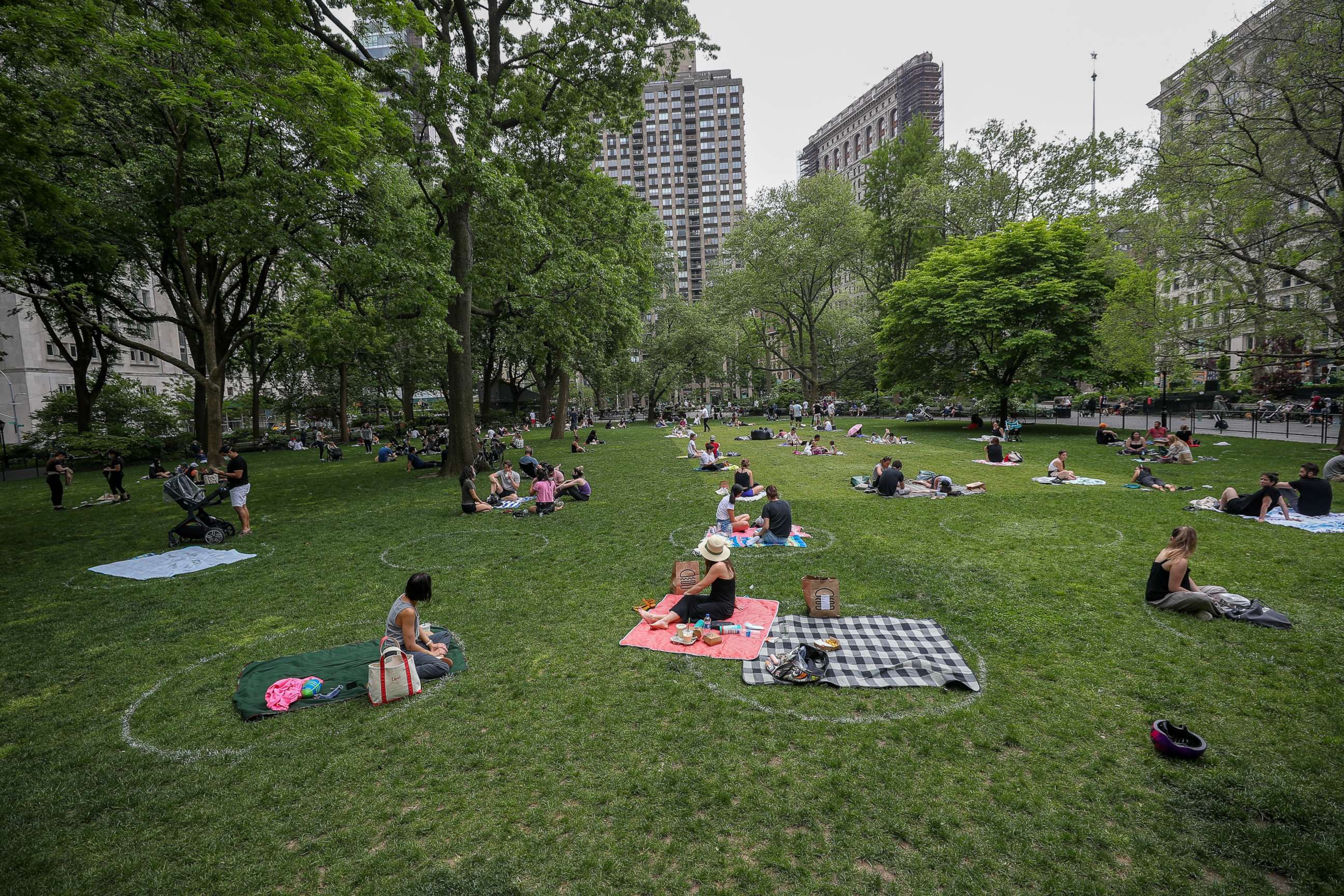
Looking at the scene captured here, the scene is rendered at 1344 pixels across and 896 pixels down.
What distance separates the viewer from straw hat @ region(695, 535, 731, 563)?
7211 mm

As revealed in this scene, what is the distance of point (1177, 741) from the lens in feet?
A: 14.6

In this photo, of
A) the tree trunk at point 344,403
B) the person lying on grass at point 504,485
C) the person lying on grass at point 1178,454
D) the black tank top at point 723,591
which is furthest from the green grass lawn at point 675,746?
the tree trunk at point 344,403

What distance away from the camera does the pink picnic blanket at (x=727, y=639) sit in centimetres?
640

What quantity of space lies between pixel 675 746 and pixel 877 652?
8.78ft

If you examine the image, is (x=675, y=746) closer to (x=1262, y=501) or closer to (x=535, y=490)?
(x=535, y=490)

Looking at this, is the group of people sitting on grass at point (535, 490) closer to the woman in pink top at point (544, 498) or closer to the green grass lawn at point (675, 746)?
the woman in pink top at point (544, 498)

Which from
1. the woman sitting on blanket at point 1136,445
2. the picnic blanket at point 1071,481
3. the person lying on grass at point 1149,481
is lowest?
the picnic blanket at point 1071,481

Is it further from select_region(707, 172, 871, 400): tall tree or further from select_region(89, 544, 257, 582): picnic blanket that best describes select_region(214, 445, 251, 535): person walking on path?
select_region(707, 172, 871, 400): tall tree

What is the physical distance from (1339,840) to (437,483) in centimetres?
1988

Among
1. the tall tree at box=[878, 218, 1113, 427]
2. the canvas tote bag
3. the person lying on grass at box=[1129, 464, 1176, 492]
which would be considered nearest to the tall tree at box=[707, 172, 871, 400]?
the tall tree at box=[878, 218, 1113, 427]

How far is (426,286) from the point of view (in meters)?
15.9

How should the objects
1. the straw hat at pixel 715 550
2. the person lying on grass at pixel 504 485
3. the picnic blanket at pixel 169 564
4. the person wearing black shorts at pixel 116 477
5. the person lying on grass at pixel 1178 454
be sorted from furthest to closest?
1. the person lying on grass at pixel 1178 454
2. the person wearing black shorts at pixel 116 477
3. the person lying on grass at pixel 504 485
4. the picnic blanket at pixel 169 564
5. the straw hat at pixel 715 550

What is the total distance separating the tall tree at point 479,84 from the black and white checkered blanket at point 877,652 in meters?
13.7

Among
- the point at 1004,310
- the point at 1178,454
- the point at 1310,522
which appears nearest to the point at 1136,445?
the point at 1178,454
